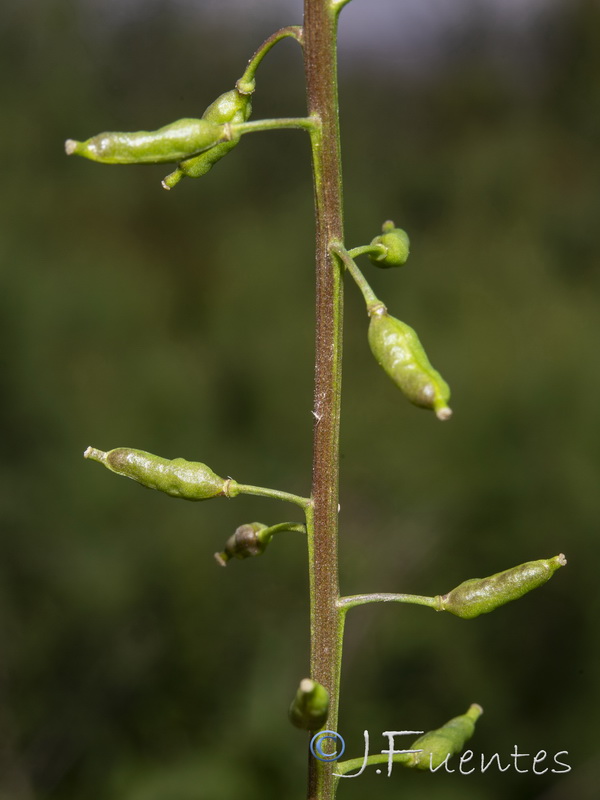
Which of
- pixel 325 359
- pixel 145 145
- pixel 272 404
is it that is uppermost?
pixel 272 404

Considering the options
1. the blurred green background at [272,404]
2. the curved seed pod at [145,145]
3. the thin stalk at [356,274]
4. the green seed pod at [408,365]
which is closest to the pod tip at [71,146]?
the curved seed pod at [145,145]

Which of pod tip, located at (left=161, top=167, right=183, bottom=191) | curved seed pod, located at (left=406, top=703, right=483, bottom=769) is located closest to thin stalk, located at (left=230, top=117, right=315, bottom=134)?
pod tip, located at (left=161, top=167, right=183, bottom=191)

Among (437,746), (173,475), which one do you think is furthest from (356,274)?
(437,746)

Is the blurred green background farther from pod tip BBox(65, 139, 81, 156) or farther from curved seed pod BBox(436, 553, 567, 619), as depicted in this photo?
pod tip BBox(65, 139, 81, 156)

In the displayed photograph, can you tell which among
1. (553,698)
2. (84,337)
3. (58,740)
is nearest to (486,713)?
(553,698)

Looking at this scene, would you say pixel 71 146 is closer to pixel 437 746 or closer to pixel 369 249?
pixel 369 249

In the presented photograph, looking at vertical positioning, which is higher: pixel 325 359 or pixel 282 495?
pixel 325 359
